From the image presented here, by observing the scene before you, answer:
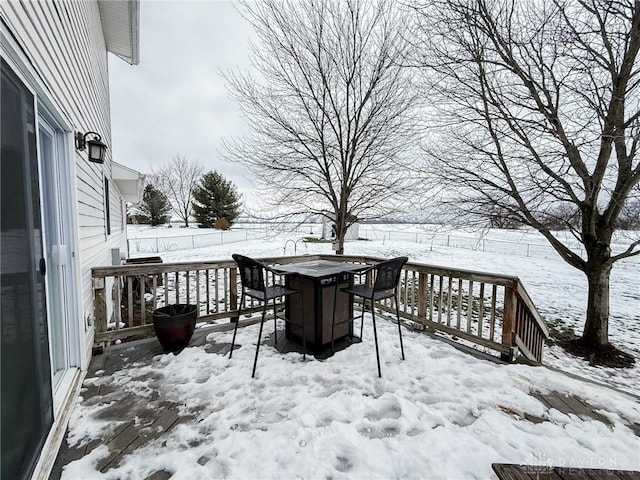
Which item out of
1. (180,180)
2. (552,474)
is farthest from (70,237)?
(180,180)

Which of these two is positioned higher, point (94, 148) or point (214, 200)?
point (214, 200)

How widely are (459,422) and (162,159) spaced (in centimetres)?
3226

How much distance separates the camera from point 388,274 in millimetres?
2793

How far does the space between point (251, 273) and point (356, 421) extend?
1.54 metres

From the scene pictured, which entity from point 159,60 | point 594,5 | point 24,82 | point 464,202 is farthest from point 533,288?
point 159,60

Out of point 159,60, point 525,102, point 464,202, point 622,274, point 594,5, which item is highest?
point 159,60

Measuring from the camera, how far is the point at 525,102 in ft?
14.8

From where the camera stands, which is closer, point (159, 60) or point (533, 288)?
point (159, 60)

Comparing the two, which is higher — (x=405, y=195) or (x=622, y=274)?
(x=405, y=195)

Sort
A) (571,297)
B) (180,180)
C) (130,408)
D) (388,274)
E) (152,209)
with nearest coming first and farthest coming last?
1. (130,408)
2. (388,274)
3. (571,297)
4. (152,209)
5. (180,180)

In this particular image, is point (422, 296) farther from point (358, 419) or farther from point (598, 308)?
point (598, 308)

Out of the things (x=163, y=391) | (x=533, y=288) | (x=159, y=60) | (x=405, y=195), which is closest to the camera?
(x=163, y=391)

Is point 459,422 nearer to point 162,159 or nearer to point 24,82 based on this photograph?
point 24,82

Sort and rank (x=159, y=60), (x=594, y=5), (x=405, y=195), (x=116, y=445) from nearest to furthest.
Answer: (x=116, y=445) → (x=594, y=5) → (x=405, y=195) → (x=159, y=60)
